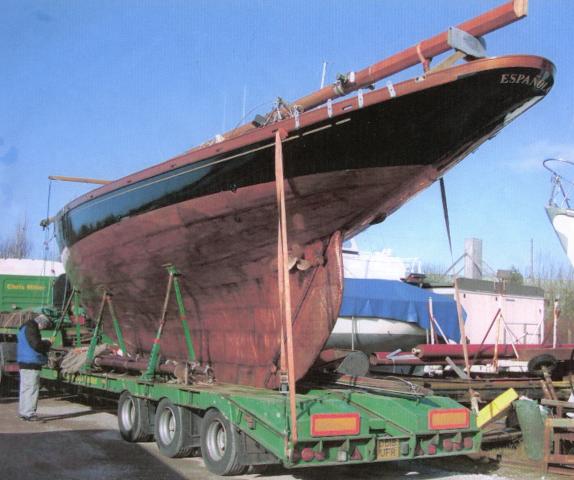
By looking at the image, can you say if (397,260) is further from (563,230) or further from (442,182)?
(442,182)

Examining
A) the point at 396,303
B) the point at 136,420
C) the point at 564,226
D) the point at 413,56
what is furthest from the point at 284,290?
the point at 396,303

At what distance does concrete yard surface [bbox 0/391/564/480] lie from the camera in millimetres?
6137

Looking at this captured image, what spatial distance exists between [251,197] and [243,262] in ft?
2.48

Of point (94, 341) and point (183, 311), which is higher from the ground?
point (183, 311)

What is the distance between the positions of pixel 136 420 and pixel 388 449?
314 cm

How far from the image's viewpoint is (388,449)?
229 inches

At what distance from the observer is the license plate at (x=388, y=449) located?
5750 mm

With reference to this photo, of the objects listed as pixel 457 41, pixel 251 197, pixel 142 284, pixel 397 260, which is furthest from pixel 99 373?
pixel 397 260

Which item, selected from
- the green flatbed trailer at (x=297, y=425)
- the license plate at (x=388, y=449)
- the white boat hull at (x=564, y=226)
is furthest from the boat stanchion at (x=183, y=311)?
the white boat hull at (x=564, y=226)

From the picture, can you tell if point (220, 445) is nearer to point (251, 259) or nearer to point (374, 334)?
point (251, 259)

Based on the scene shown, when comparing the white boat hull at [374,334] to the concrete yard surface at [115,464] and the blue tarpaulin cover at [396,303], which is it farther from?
the concrete yard surface at [115,464]

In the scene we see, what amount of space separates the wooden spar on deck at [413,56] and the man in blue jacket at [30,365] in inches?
168

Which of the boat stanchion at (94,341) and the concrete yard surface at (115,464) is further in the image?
the boat stanchion at (94,341)

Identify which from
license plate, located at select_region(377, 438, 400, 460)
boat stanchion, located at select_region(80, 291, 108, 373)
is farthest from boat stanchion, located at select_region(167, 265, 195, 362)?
license plate, located at select_region(377, 438, 400, 460)
